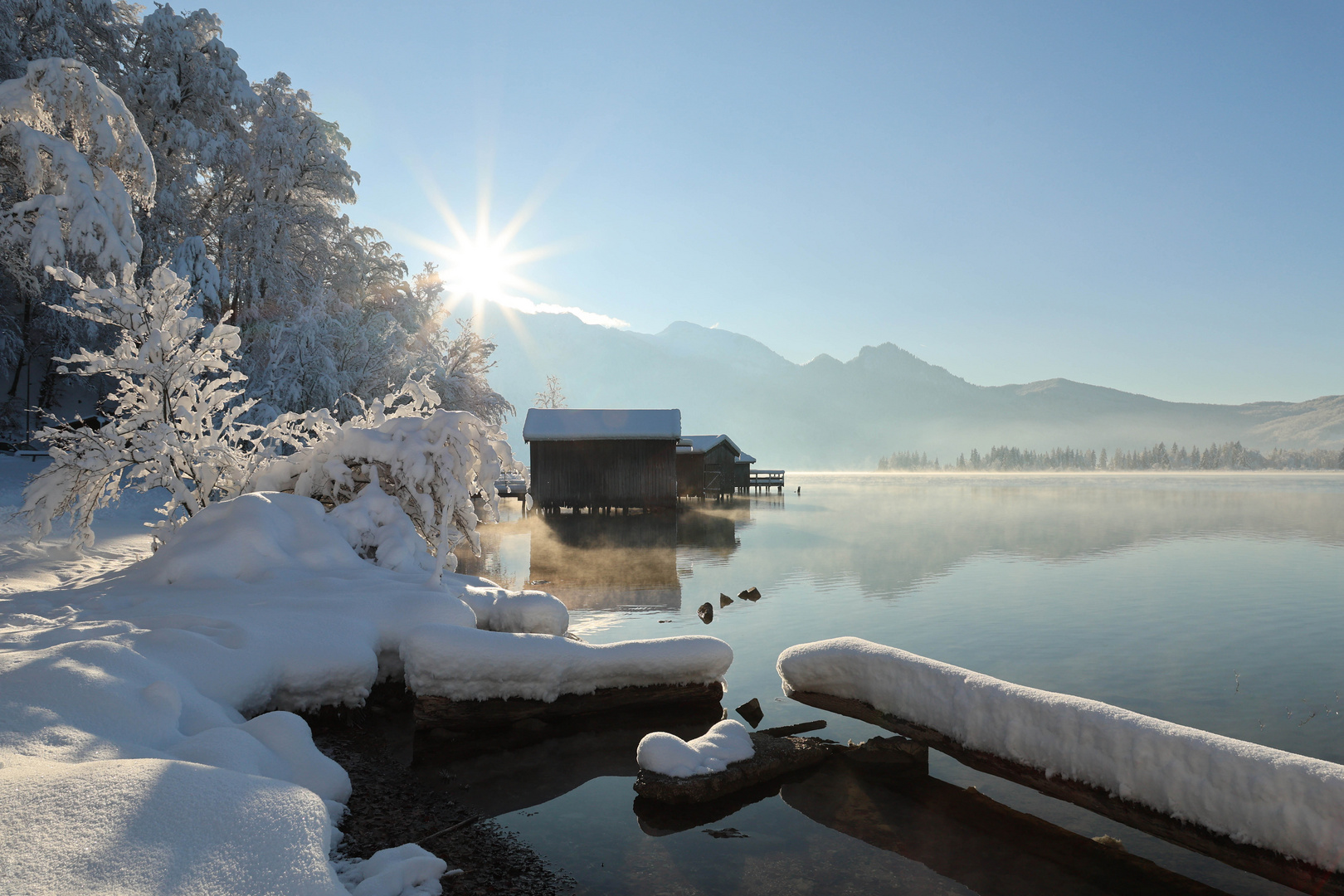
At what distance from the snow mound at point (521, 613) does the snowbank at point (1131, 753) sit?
194 inches

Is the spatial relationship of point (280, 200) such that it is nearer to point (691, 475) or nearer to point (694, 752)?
point (691, 475)

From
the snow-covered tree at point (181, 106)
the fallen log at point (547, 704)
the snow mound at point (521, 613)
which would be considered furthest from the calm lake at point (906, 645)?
the snow-covered tree at point (181, 106)

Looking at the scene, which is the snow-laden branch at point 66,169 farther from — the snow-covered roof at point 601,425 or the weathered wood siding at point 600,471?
the weathered wood siding at point 600,471

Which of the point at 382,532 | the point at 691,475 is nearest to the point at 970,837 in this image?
the point at 382,532

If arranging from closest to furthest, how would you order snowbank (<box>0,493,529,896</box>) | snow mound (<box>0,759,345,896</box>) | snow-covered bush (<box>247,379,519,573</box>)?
1. snow mound (<box>0,759,345,896</box>)
2. snowbank (<box>0,493,529,896</box>)
3. snow-covered bush (<box>247,379,519,573</box>)

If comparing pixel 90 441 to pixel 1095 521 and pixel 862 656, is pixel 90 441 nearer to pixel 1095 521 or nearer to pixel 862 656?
pixel 862 656

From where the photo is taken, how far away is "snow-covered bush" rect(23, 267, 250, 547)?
11.0 metres

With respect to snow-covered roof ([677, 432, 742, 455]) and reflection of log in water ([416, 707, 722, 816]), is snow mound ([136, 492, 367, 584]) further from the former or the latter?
snow-covered roof ([677, 432, 742, 455])

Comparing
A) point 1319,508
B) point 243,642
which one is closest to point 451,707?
point 243,642

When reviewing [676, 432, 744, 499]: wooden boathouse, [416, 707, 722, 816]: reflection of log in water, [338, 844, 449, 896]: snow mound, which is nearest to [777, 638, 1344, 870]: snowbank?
[416, 707, 722, 816]: reflection of log in water

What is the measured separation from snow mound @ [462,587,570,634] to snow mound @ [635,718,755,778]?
4.09 m

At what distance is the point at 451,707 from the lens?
27.1 ft

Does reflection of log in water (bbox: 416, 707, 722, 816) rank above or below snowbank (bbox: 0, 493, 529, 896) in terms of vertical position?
below

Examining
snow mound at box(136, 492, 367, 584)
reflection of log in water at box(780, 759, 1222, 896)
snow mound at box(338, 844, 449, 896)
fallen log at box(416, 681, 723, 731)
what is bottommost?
reflection of log in water at box(780, 759, 1222, 896)
